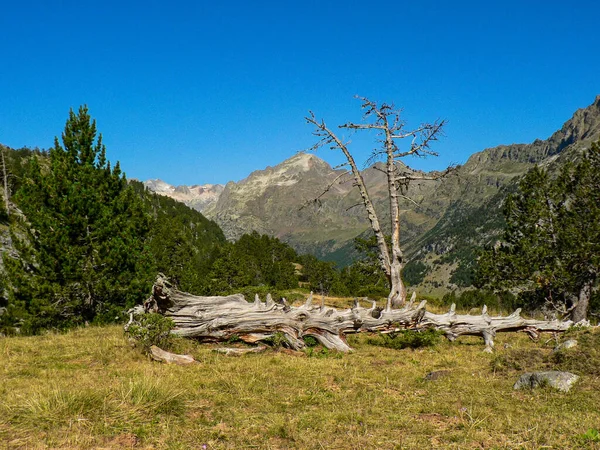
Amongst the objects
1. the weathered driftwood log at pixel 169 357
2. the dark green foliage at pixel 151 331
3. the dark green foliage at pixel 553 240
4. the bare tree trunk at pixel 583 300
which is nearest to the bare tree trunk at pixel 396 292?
the weathered driftwood log at pixel 169 357

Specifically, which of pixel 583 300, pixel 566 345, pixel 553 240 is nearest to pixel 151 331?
pixel 566 345

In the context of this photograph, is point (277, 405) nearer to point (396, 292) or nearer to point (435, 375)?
point (435, 375)

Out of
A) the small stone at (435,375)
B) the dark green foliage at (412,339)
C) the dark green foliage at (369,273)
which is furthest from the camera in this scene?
the dark green foliage at (369,273)

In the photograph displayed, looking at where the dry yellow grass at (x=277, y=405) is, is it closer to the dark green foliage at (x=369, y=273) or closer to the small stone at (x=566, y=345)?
the small stone at (x=566, y=345)

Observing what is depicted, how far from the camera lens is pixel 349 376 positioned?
1073cm

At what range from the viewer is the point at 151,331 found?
12609 mm

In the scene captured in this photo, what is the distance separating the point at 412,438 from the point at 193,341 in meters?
9.22

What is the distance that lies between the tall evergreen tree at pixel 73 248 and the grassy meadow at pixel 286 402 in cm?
663

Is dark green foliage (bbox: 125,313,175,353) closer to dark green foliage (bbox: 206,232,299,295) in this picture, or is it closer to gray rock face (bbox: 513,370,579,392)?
gray rock face (bbox: 513,370,579,392)

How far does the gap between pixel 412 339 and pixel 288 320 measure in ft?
15.8

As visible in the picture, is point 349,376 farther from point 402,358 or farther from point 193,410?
point 193,410

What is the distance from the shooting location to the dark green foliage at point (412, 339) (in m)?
14.9

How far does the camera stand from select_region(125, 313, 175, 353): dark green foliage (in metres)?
12.5

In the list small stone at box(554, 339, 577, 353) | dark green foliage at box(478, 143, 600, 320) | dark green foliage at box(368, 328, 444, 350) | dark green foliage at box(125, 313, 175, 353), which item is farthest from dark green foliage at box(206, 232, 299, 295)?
small stone at box(554, 339, 577, 353)
